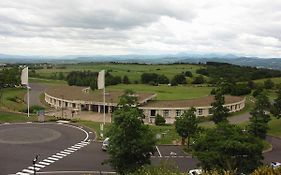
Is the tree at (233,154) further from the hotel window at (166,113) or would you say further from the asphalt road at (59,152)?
the hotel window at (166,113)

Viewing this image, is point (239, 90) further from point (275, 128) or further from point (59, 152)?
point (59, 152)

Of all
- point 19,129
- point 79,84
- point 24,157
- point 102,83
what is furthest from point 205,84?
point 24,157

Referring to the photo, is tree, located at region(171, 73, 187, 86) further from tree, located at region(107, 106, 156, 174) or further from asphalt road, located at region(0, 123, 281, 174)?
tree, located at region(107, 106, 156, 174)

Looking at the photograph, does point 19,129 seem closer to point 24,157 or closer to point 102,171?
point 24,157

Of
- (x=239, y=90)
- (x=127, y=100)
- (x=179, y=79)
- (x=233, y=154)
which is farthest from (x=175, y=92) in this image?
(x=233, y=154)

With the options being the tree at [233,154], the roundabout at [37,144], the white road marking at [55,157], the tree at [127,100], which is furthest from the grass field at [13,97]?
the tree at [233,154]
